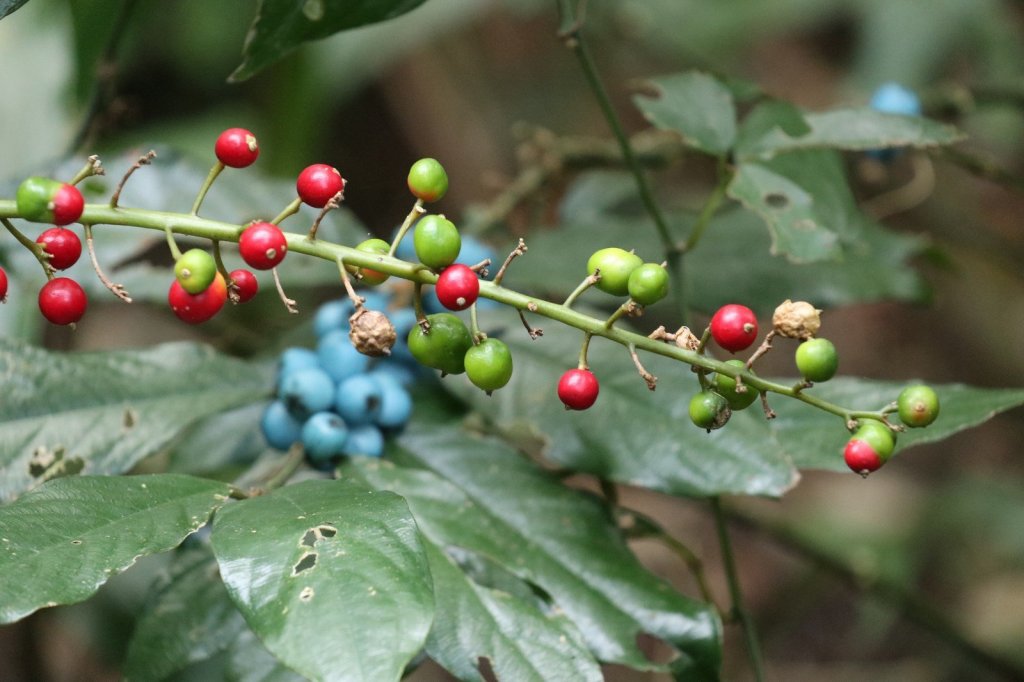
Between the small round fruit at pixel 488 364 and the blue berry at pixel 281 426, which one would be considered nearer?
the small round fruit at pixel 488 364

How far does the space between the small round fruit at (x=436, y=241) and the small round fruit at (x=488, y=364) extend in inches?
3.5

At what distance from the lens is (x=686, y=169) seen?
162 inches

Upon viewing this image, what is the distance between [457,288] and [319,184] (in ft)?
0.60

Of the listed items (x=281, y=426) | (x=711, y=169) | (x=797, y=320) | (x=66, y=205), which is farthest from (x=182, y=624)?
(x=711, y=169)

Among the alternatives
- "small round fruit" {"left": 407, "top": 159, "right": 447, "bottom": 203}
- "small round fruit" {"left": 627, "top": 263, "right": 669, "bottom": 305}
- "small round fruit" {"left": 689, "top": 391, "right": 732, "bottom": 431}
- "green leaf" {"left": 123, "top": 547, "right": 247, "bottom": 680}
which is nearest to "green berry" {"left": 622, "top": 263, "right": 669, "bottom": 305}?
"small round fruit" {"left": 627, "top": 263, "right": 669, "bottom": 305}

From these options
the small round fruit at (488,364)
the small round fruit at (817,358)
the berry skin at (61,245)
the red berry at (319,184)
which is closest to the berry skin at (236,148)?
the red berry at (319,184)

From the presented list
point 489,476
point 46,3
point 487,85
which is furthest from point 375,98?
point 489,476

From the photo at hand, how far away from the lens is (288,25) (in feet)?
3.53

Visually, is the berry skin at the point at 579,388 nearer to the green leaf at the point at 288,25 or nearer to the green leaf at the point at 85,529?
the green leaf at the point at 85,529

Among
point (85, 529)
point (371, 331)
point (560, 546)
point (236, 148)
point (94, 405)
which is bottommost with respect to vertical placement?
point (560, 546)

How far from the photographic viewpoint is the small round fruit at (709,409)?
898 millimetres

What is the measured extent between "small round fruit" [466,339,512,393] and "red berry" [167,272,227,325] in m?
0.24

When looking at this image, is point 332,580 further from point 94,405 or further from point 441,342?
point 94,405

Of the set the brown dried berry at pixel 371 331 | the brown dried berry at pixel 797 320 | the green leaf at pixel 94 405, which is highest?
the brown dried berry at pixel 371 331
